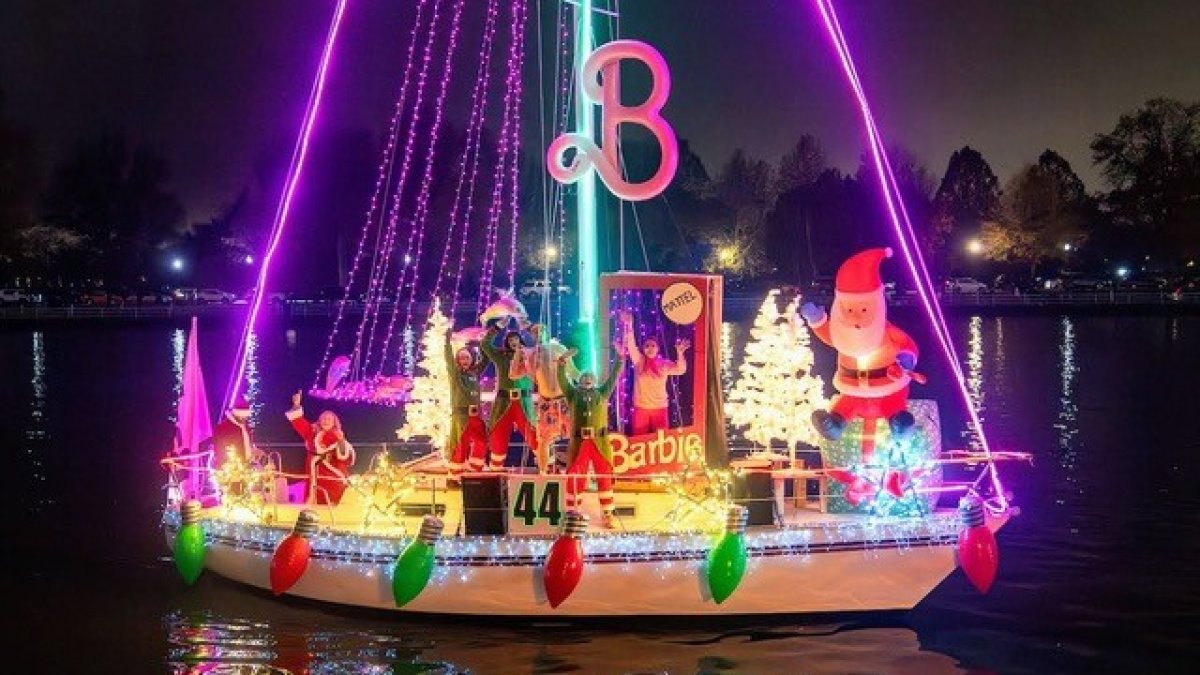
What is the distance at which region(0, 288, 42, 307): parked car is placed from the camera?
80.1 meters

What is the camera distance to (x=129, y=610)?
53.2 ft

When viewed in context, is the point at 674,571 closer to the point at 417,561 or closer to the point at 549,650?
the point at 549,650

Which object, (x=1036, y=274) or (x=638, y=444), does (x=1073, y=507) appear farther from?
(x=1036, y=274)

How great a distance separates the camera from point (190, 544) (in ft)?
50.9

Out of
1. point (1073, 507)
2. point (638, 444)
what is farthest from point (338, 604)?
point (1073, 507)

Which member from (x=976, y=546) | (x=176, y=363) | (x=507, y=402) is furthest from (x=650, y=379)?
(x=176, y=363)

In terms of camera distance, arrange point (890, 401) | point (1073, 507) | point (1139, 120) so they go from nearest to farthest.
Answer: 1. point (890, 401)
2. point (1073, 507)
3. point (1139, 120)

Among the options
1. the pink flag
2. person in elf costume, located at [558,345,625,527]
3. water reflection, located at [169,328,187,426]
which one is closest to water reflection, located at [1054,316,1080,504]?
person in elf costume, located at [558,345,625,527]

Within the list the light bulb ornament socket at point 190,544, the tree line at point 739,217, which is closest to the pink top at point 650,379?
the light bulb ornament socket at point 190,544

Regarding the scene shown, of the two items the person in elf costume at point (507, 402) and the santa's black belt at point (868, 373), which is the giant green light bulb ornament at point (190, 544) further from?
the santa's black belt at point (868, 373)

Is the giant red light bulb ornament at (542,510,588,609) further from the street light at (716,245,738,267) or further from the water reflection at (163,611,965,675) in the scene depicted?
the street light at (716,245,738,267)

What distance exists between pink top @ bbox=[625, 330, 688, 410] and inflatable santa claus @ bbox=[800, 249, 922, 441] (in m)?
2.08

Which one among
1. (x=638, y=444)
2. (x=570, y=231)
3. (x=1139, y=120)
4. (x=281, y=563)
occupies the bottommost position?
(x=281, y=563)

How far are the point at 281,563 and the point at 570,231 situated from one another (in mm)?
60740
